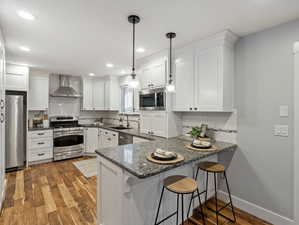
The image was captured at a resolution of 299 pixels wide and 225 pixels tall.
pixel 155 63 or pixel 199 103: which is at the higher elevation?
pixel 155 63

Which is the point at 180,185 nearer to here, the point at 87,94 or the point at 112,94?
the point at 112,94

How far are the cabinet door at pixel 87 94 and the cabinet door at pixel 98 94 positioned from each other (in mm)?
96

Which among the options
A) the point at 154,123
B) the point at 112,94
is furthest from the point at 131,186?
the point at 112,94

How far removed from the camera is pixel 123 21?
1820 mm

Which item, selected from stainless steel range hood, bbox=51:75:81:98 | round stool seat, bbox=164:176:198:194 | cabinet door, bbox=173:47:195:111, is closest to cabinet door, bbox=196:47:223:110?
cabinet door, bbox=173:47:195:111

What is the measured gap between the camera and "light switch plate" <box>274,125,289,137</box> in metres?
1.86

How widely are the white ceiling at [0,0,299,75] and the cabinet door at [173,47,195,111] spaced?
0.22 metres

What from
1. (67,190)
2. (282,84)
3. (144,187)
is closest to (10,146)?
(67,190)

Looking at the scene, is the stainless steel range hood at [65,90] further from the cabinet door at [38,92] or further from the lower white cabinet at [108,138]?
the lower white cabinet at [108,138]

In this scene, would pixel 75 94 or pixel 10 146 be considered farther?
pixel 75 94

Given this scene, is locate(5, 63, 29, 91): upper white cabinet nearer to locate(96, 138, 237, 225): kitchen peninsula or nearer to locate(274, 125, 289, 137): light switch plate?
locate(96, 138, 237, 225): kitchen peninsula

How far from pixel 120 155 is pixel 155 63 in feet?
6.23

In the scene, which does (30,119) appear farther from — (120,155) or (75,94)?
(120,155)

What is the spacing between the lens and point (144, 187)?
1519 millimetres
